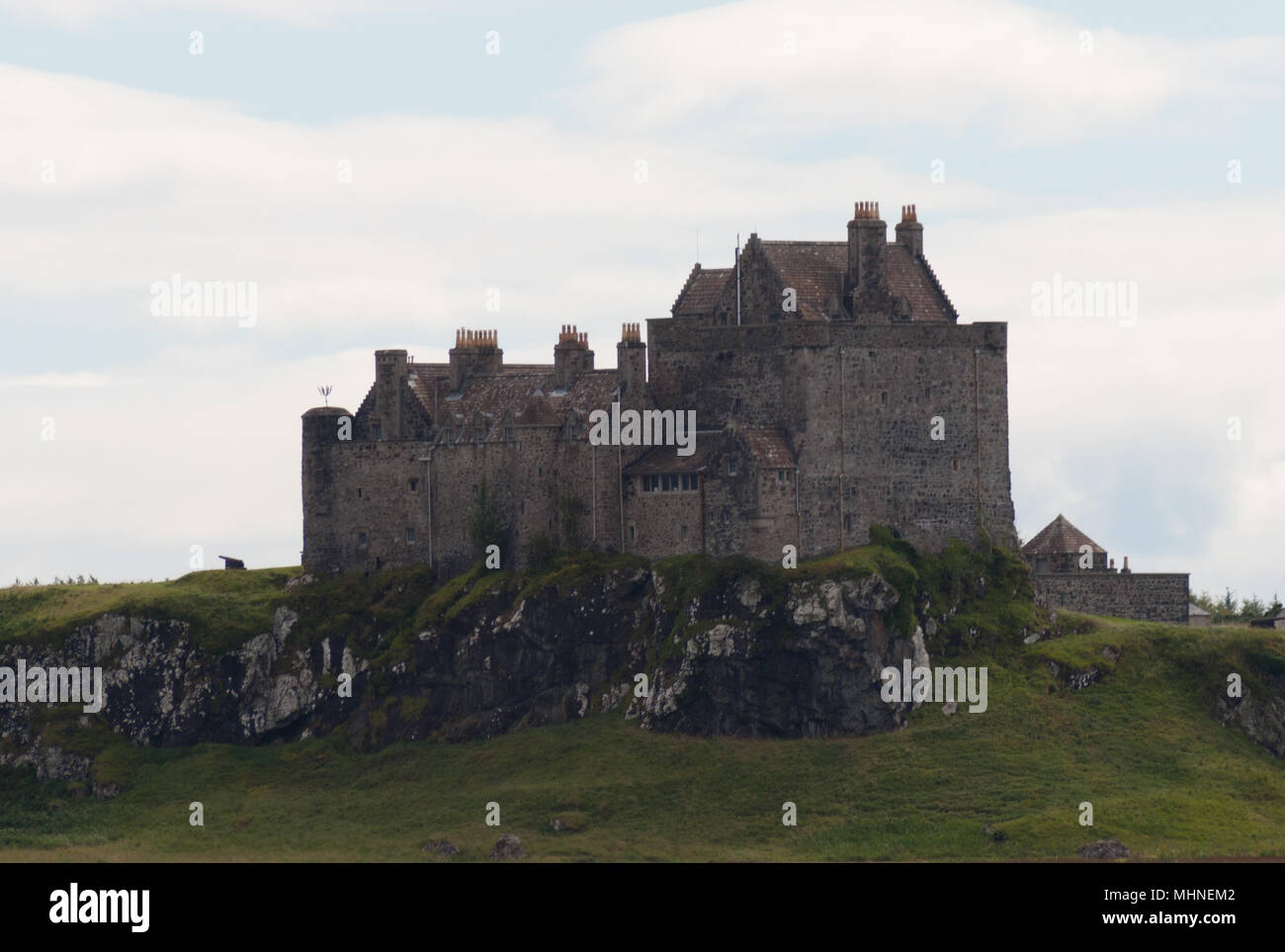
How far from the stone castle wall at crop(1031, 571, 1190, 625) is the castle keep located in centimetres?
730

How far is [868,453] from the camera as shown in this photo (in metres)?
148

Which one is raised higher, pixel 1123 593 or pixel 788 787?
pixel 1123 593

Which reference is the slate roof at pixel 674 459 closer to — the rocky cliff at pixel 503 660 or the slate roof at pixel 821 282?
the rocky cliff at pixel 503 660

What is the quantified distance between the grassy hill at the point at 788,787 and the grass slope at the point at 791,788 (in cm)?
12

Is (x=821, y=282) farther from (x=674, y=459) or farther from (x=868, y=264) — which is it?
(x=674, y=459)

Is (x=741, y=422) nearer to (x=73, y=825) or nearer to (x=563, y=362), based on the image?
(x=563, y=362)

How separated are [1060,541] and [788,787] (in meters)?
27.2

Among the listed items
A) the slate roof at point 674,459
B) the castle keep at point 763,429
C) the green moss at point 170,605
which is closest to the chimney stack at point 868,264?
the castle keep at point 763,429

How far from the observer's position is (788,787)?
139500mm

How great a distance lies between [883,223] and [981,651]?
19384 millimetres

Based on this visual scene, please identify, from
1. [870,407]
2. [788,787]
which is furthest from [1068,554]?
[788,787]

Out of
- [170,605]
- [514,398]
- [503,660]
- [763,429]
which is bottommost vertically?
[503,660]

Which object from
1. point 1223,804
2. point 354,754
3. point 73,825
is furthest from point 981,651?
point 73,825

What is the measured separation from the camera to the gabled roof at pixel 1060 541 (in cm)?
16038
